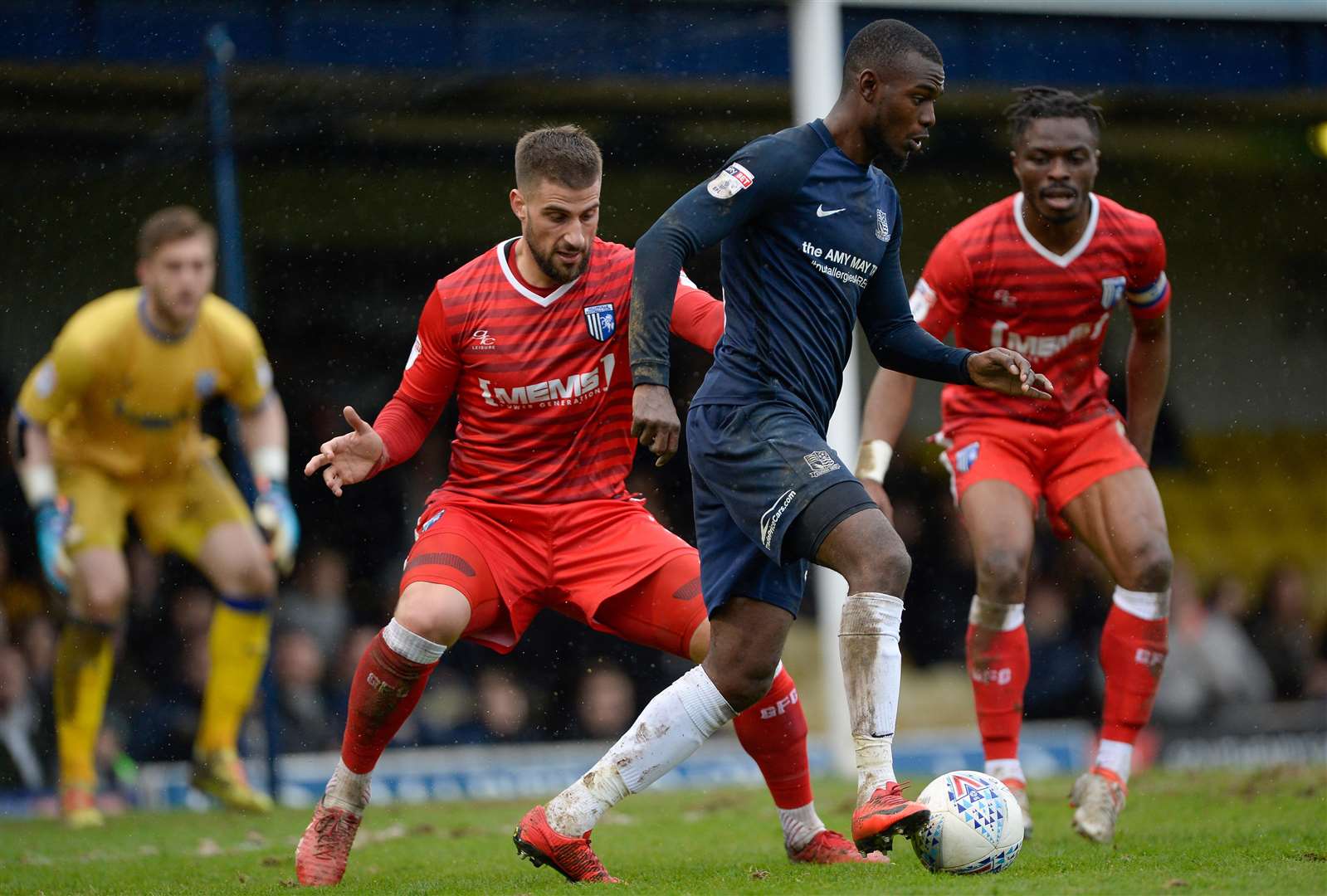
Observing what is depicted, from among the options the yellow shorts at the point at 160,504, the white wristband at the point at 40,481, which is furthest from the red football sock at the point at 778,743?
the white wristband at the point at 40,481

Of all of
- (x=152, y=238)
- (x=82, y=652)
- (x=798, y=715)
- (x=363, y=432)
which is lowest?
(x=82, y=652)

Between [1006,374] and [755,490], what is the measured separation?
72 cm

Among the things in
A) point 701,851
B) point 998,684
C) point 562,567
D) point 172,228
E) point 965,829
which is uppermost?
point 172,228

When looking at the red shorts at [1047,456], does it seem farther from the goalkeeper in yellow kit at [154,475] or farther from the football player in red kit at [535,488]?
the goalkeeper in yellow kit at [154,475]

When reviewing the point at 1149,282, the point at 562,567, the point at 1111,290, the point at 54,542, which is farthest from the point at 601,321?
the point at 54,542

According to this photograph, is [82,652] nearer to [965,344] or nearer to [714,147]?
[965,344]

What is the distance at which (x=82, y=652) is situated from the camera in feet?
25.5

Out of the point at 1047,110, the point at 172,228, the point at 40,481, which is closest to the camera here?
the point at 1047,110

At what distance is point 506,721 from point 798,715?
6.18 metres

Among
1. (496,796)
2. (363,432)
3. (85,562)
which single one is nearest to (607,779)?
(363,432)

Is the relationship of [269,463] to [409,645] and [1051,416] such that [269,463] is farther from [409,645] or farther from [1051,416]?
[1051,416]

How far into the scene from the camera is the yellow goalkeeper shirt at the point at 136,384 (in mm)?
7801

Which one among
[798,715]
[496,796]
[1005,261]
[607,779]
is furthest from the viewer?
[496,796]

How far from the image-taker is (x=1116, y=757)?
5262 millimetres
